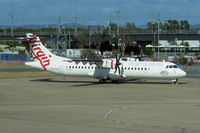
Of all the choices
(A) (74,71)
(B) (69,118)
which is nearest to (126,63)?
(A) (74,71)

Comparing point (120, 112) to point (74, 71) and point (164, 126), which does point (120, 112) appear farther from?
point (74, 71)

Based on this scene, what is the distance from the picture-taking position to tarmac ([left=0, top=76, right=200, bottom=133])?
15992 mm

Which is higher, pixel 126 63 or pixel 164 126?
pixel 126 63

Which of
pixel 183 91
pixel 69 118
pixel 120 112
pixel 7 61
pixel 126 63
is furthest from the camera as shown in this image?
pixel 7 61

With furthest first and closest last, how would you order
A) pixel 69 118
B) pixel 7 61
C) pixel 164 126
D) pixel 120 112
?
1. pixel 7 61
2. pixel 120 112
3. pixel 69 118
4. pixel 164 126

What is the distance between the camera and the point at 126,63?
1565 inches

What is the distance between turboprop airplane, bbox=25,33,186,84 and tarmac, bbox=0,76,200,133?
24.9 feet

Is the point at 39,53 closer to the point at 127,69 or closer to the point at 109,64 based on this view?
the point at 109,64

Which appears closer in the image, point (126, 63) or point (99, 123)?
point (99, 123)

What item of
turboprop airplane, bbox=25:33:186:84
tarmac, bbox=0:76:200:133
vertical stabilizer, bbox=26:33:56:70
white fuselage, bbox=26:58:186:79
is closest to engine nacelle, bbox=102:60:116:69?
turboprop airplane, bbox=25:33:186:84

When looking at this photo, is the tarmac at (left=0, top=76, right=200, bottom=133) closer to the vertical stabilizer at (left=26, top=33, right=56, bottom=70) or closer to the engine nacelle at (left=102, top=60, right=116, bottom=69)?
the engine nacelle at (left=102, top=60, right=116, bottom=69)

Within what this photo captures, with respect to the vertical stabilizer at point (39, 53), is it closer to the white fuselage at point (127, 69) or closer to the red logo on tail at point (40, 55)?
the red logo on tail at point (40, 55)

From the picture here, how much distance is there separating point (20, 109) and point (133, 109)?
7221mm

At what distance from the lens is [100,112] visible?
2062 centimetres
